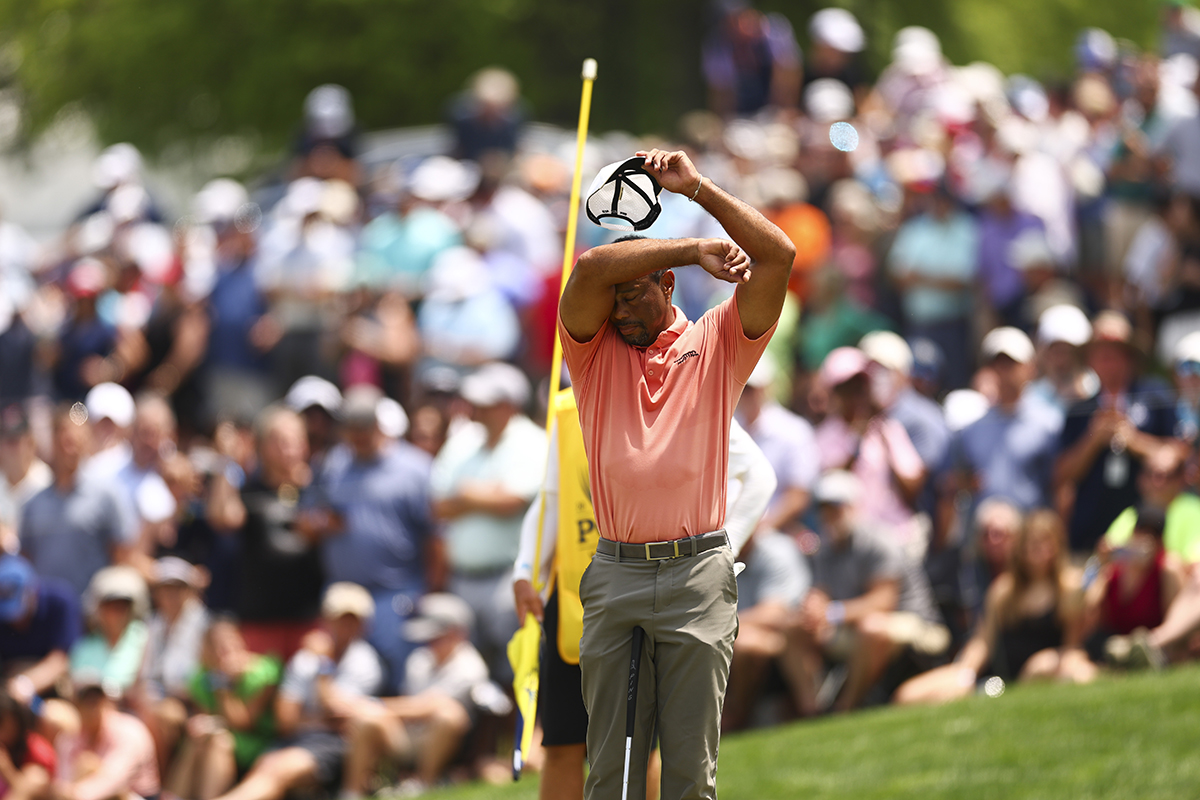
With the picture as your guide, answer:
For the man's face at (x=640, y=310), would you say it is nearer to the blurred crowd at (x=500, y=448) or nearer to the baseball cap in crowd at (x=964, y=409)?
the blurred crowd at (x=500, y=448)

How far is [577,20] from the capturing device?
25.6m

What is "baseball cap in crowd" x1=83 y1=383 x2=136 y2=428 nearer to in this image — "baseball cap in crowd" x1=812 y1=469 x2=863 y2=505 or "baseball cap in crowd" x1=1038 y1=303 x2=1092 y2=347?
"baseball cap in crowd" x1=812 y1=469 x2=863 y2=505

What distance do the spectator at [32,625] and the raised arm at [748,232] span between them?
23.0 feet

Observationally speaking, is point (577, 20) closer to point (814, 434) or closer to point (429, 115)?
point (429, 115)

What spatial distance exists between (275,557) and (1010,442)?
469 centimetres

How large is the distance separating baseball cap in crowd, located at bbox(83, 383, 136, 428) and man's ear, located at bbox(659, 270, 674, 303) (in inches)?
310

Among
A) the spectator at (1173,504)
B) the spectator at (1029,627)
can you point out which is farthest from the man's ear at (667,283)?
the spectator at (1173,504)

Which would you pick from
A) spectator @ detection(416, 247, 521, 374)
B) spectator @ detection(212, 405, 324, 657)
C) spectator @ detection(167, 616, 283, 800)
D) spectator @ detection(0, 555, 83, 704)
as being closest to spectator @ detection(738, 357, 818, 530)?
spectator @ detection(416, 247, 521, 374)

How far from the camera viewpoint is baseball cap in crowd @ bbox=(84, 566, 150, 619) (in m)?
10.9

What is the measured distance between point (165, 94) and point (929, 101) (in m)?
13.5

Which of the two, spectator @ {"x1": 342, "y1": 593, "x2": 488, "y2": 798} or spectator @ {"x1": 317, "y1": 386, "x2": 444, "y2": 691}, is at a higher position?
spectator @ {"x1": 317, "y1": 386, "x2": 444, "y2": 691}

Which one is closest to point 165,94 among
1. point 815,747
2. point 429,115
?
point 429,115

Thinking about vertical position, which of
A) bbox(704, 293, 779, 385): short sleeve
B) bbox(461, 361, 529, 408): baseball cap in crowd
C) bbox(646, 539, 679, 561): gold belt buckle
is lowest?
bbox(646, 539, 679, 561): gold belt buckle

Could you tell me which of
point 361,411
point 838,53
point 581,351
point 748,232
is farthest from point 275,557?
point 838,53
